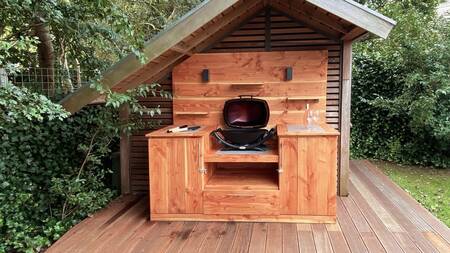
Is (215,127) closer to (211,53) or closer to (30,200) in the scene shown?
(211,53)

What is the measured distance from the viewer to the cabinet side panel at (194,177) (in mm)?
3533

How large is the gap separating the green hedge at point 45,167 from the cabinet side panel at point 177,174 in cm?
85

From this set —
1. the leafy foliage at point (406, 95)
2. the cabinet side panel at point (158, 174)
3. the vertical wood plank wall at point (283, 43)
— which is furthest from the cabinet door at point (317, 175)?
the leafy foliage at point (406, 95)

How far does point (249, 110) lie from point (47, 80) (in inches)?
97.2

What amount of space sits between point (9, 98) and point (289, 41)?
10.4ft

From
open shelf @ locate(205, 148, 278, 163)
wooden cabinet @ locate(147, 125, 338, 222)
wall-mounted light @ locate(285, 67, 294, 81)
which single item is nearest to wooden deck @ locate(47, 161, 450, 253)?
wooden cabinet @ locate(147, 125, 338, 222)

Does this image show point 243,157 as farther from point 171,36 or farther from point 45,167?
point 45,167

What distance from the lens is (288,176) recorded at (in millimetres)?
3484

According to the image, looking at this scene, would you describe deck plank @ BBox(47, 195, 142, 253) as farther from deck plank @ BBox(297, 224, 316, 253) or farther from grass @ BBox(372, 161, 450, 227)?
grass @ BBox(372, 161, 450, 227)

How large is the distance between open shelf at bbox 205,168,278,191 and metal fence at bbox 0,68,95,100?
5.57 ft

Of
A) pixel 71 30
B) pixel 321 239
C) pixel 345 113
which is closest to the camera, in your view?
pixel 321 239

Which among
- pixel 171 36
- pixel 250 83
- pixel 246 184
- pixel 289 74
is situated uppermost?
pixel 171 36

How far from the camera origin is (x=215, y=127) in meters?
4.29

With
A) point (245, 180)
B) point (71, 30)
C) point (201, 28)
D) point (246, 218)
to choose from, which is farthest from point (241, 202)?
point (71, 30)
